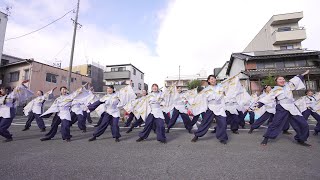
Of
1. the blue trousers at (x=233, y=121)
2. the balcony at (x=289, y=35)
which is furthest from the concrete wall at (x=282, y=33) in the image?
the blue trousers at (x=233, y=121)

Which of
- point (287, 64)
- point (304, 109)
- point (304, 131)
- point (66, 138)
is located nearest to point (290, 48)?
point (287, 64)

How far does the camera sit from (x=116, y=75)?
32.4 m

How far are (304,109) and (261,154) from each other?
440 cm

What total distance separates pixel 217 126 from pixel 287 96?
Answer: 1950mm

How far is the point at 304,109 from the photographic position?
6.76 meters

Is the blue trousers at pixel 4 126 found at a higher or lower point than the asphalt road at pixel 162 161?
higher

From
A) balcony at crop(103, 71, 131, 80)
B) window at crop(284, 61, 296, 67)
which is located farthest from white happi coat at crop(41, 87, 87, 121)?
balcony at crop(103, 71, 131, 80)

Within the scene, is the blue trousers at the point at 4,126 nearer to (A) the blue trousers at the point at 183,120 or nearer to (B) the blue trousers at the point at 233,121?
(A) the blue trousers at the point at 183,120

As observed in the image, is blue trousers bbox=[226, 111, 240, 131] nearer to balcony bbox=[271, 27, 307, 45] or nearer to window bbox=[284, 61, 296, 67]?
window bbox=[284, 61, 296, 67]

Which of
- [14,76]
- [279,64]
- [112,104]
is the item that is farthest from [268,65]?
[14,76]

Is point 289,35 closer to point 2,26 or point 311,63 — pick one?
point 311,63

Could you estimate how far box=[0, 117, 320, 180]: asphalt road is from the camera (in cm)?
284

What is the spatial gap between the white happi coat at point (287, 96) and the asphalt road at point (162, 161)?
3.06ft

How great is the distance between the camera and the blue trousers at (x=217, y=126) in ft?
15.9
